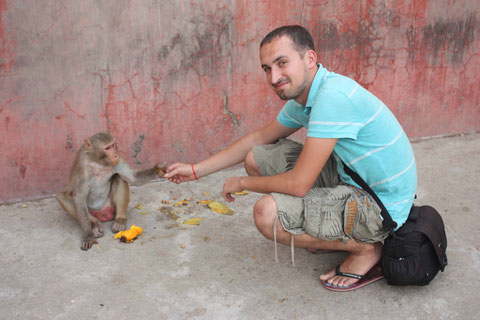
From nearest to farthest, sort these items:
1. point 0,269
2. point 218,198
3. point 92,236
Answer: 1. point 0,269
2. point 92,236
3. point 218,198

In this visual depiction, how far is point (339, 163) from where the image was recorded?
2654 millimetres

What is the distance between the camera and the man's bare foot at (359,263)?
2607 millimetres

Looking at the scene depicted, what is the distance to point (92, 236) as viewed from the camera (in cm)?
320

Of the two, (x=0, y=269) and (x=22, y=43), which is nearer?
(x=0, y=269)

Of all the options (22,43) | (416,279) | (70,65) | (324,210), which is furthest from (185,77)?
(416,279)

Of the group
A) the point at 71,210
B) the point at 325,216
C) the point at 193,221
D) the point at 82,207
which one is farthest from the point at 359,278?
the point at 71,210

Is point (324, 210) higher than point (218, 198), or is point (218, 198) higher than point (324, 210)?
point (324, 210)

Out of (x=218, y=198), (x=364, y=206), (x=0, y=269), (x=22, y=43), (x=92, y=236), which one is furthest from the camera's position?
(x=218, y=198)

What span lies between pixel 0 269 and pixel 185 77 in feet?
7.02

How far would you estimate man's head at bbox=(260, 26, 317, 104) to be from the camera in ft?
8.00

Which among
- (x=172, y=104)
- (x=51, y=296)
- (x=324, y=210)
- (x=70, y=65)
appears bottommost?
(x=51, y=296)

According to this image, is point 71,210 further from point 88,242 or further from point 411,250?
point 411,250

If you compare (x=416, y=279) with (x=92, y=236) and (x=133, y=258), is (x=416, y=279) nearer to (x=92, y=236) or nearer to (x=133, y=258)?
(x=133, y=258)

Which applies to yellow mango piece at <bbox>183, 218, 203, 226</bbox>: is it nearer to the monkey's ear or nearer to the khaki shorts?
the monkey's ear
